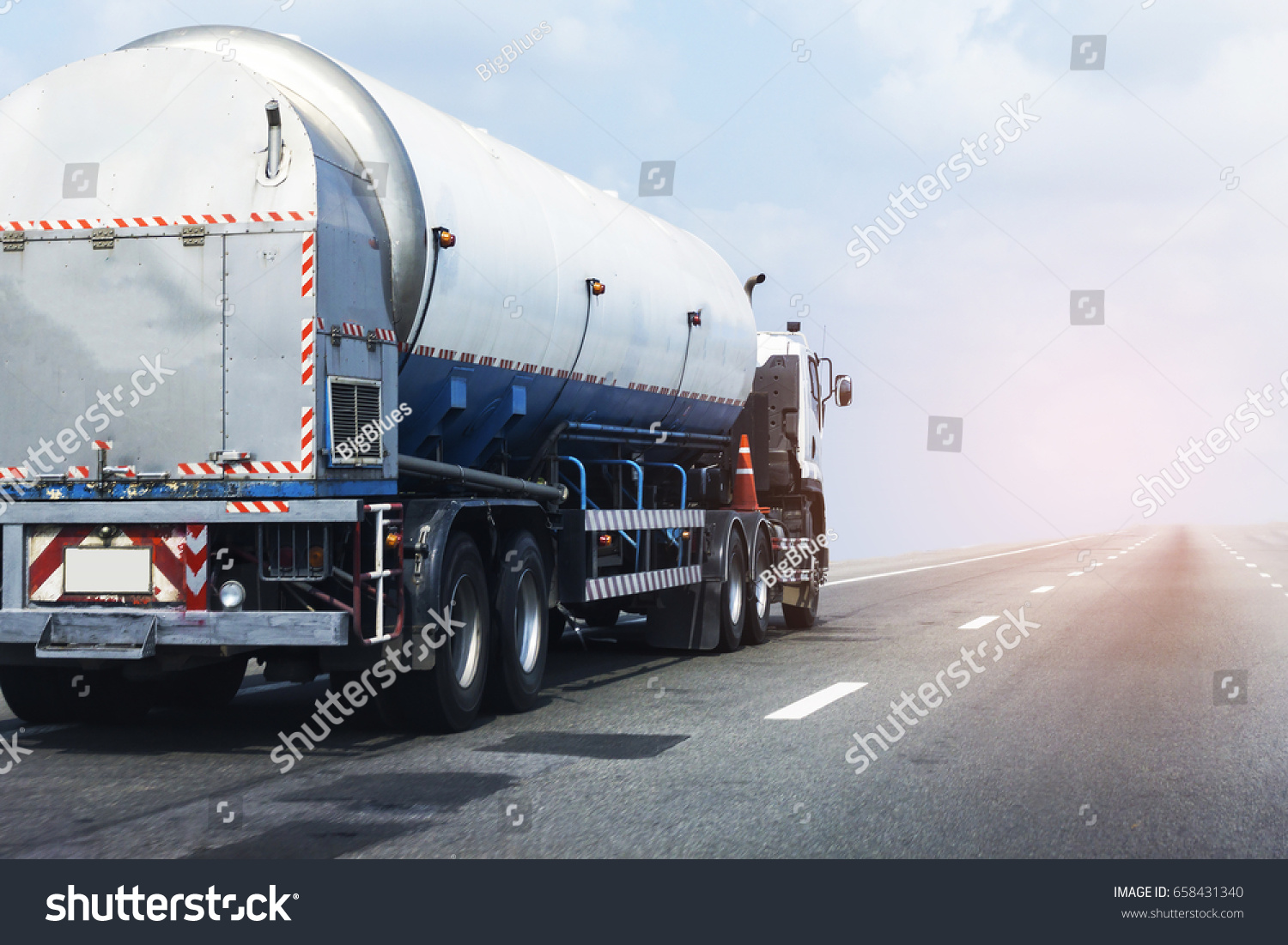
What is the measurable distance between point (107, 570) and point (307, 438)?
128 centimetres

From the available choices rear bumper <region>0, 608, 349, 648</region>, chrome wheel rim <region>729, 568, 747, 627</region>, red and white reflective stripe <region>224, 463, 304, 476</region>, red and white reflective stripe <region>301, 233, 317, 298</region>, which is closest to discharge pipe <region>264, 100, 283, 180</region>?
red and white reflective stripe <region>301, 233, 317, 298</region>

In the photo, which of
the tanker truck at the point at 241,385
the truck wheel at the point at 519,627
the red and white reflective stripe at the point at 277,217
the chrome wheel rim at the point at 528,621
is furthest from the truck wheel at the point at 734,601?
the red and white reflective stripe at the point at 277,217

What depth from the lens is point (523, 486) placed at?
9.98 meters

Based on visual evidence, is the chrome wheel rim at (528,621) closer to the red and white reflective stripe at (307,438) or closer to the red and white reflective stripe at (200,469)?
the red and white reflective stripe at (307,438)

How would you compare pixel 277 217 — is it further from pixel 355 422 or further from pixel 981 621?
pixel 981 621

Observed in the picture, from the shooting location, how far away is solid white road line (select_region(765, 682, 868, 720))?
31.0ft

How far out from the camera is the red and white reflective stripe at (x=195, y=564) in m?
7.51

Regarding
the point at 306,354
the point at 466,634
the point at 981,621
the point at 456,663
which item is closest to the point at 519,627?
the point at 466,634

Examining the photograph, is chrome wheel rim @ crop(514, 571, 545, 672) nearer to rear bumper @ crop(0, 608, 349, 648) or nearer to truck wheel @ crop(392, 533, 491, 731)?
truck wheel @ crop(392, 533, 491, 731)

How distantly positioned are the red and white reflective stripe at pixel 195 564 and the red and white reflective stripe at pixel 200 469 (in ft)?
0.90

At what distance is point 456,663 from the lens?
8.65m

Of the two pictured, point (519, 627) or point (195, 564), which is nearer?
point (195, 564)

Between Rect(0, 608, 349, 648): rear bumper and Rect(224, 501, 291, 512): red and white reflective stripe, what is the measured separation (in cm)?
52
